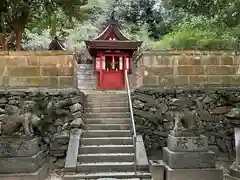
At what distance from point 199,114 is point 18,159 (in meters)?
5.13

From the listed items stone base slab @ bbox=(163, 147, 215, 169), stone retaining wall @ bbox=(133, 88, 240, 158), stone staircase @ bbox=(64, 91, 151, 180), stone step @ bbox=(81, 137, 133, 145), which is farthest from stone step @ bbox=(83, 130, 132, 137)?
stone base slab @ bbox=(163, 147, 215, 169)

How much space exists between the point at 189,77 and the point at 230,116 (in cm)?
168

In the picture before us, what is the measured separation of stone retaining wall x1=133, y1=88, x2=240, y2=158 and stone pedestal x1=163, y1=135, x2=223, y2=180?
1782 millimetres

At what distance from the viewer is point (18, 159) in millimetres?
6441

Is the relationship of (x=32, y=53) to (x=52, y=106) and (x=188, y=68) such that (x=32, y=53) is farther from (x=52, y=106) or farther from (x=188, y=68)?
(x=188, y=68)

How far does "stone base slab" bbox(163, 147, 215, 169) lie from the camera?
658 cm

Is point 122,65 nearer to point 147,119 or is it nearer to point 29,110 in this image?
point 147,119

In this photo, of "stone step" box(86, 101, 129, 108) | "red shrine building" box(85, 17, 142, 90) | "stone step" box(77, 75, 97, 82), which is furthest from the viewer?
"stone step" box(77, 75, 97, 82)

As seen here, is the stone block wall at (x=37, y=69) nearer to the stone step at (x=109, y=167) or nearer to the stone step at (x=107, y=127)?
the stone step at (x=107, y=127)

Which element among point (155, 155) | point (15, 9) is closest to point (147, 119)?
point (155, 155)

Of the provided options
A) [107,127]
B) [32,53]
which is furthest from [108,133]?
[32,53]

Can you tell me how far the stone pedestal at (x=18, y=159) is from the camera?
6.33 metres

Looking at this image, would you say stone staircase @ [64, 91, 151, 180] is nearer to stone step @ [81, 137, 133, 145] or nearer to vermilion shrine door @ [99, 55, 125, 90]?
stone step @ [81, 137, 133, 145]

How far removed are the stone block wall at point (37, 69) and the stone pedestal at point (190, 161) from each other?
397 cm
